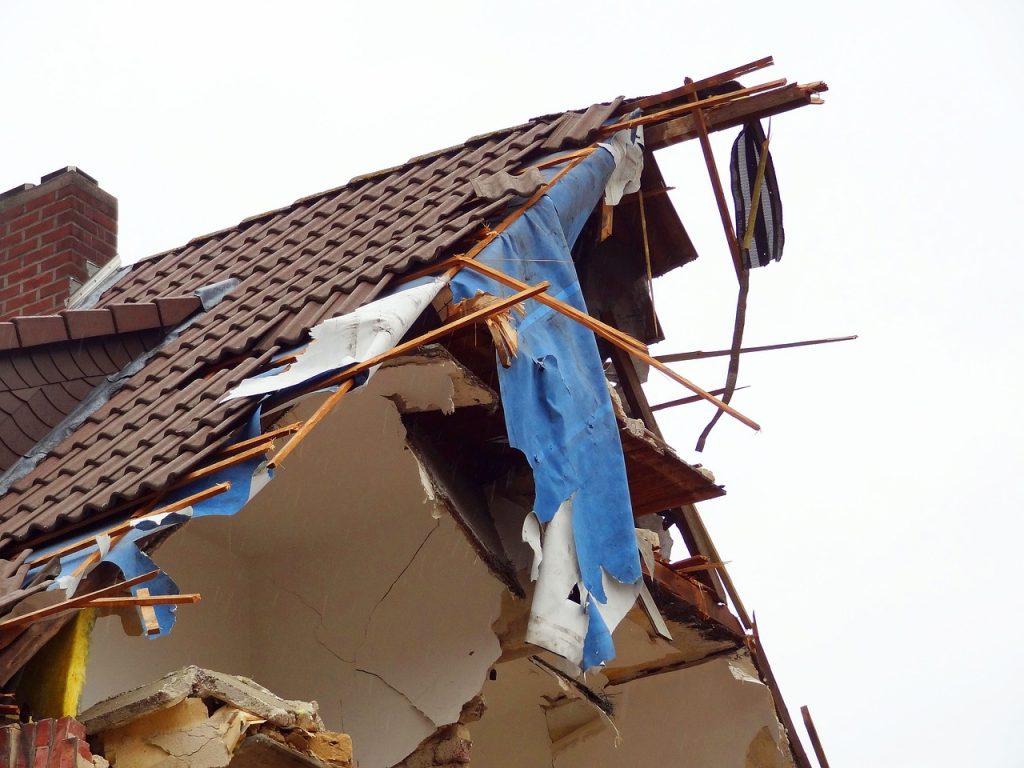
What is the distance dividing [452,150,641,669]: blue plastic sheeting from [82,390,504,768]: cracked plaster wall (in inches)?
28.8

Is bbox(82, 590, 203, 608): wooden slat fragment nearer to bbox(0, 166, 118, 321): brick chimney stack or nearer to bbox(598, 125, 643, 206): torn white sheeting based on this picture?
bbox(598, 125, 643, 206): torn white sheeting

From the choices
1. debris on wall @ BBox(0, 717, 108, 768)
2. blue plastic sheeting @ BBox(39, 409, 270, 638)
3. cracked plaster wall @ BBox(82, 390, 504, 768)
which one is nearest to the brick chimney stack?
cracked plaster wall @ BBox(82, 390, 504, 768)

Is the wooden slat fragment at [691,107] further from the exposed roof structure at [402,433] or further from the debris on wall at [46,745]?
the debris on wall at [46,745]

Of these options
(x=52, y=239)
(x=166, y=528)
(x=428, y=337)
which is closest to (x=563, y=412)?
(x=428, y=337)

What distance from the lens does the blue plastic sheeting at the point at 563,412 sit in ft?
19.7

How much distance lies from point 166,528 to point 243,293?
249 centimetres

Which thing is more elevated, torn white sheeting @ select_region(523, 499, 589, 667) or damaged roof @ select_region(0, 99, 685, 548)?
damaged roof @ select_region(0, 99, 685, 548)

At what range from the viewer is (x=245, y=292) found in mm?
7055

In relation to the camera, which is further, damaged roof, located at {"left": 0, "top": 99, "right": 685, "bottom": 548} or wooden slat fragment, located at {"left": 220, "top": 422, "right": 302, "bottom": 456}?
damaged roof, located at {"left": 0, "top": 99, "right": 685, "bottom": 548}

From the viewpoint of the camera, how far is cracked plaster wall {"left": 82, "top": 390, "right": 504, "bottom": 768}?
6621mm

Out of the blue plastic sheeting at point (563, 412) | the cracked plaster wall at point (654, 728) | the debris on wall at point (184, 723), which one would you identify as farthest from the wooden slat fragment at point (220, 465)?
the cracked plaster wall at point (654, 728)

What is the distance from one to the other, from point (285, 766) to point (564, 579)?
1.53 metres

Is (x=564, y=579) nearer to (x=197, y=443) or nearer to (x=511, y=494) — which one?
(x=511, y=494)

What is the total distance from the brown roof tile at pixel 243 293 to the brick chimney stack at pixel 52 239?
52 centimetres
